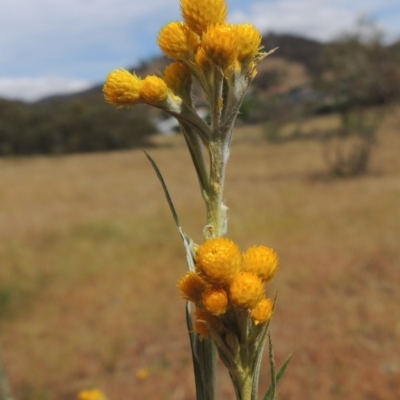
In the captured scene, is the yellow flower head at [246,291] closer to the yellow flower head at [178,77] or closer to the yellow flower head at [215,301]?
the yellow flower head at [215,301]

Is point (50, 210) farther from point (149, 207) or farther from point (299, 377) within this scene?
point (299, 377)

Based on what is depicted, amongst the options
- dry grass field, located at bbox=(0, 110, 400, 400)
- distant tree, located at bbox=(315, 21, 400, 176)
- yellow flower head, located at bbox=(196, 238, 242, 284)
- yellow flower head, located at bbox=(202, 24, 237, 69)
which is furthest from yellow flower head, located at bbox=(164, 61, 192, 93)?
distant tree, located at bbox=(315, 21, 400, 176)

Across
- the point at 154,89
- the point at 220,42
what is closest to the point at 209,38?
the point at 220,42

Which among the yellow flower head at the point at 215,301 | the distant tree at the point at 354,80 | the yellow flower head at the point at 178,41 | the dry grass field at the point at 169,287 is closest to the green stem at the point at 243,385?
the yellow flower head at the point at 215,301

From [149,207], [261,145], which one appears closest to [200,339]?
[149,207]

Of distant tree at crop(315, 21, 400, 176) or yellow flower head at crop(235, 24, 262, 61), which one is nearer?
yellow flower head at crop(235, 24, 262, 61)

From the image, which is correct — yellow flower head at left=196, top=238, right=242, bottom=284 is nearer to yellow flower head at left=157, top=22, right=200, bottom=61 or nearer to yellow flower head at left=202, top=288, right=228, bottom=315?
yellow flower head at left=202, top=288, right=228, bottom=315
